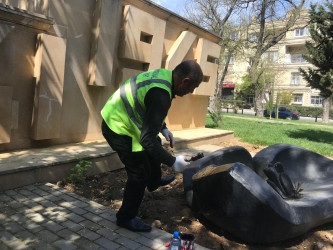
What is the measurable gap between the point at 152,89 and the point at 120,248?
1394 millimetres

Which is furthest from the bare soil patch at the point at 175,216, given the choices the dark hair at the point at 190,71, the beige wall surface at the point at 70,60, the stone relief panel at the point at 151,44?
the stone relief panel at the point at 151,44

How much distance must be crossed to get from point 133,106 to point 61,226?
1.39 metres

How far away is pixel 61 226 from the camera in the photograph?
9.54 ft

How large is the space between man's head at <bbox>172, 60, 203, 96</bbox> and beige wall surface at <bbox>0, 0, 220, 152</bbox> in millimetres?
3109

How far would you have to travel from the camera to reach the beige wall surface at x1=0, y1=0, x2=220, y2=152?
4695 mm

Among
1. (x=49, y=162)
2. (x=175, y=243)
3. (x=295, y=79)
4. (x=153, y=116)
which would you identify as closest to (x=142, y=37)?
(x=49, y=162)

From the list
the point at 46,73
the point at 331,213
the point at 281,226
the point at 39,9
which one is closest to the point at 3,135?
the point at 46,73

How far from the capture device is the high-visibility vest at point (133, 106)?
2.56m

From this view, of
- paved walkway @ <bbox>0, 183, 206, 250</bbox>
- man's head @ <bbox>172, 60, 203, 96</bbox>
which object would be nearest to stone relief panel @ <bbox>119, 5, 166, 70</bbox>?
paved walkway @ <bbox>0, 183, 206, 250</bbox>

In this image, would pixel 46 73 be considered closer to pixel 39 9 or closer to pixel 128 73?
pixel 39 9

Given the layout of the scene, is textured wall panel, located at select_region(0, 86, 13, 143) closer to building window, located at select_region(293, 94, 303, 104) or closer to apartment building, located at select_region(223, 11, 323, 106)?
apartment building, located at select_region(223, 11, 323, 106)

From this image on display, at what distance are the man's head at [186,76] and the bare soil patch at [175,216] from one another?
1.48 m

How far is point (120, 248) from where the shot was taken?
2.57 m

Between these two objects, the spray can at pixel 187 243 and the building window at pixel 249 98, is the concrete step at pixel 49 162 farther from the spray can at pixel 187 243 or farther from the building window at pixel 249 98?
the building window at pixel 249 98
